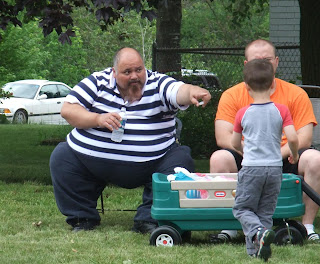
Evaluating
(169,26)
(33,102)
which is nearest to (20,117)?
(33,102)

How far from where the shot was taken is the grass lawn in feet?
14.6

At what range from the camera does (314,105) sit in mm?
6215

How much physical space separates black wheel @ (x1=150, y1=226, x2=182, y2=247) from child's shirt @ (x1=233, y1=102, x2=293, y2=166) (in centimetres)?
80

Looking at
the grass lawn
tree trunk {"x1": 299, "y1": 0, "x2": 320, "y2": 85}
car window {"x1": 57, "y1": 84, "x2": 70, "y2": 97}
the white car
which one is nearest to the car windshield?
the white car

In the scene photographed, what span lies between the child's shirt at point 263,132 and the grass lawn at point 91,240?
0.57 meters

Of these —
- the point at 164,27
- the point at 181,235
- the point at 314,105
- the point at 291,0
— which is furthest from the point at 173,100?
the point at 291,0

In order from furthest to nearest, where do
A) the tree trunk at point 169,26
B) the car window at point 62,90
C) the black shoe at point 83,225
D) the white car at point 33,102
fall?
the car window at point 62,90 → the white car at point 33,102 → the tree trunk at point 169,26 → the black shoe at point 83,225

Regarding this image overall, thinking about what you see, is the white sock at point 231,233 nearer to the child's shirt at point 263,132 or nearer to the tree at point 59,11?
the child's shirt at point 263,132

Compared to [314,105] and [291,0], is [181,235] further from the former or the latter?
[291,0]

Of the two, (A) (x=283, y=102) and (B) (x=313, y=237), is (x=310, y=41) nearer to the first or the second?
(A) (x=283, y=102)

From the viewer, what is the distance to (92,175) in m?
5.65

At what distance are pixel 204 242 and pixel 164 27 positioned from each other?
8.69 meters

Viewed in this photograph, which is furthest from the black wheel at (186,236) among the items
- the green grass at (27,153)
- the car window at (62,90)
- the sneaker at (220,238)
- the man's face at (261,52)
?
the car window at (62,90)

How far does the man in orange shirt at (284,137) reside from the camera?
514 centimetres
